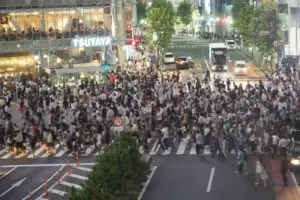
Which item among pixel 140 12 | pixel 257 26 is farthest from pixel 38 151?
pixel 140 12

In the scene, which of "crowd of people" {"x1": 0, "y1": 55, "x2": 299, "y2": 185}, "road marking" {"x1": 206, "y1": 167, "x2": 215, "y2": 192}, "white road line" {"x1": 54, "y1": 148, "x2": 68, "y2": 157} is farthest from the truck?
"road marking" {"x1": 206, "y1": 167, "x2": 215, "y2": 192}

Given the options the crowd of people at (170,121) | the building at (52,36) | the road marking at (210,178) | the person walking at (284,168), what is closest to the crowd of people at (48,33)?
the building at (52,36)

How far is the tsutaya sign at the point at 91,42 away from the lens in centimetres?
6125

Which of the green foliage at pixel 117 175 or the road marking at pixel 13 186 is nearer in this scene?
the green foliage at pixel 117 175

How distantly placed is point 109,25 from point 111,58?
142 inches

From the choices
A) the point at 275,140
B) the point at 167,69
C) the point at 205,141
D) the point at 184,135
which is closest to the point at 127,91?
the point at 184,135

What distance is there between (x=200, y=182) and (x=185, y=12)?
400ft

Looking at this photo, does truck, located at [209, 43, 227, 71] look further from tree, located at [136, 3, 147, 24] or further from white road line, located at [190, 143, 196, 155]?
tree, located at [136, 3, 147, 24]

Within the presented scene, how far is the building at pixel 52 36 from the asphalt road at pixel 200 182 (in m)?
33.0

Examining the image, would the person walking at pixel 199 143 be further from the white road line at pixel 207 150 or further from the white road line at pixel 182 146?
the white road line at pixel 182 146

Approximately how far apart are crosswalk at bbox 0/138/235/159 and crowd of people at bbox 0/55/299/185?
0.65 ft

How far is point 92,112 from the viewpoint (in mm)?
37594

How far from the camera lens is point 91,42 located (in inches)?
2421

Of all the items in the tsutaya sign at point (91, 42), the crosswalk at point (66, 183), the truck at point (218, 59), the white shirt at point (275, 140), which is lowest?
the crosswalk at point (66, 183)
